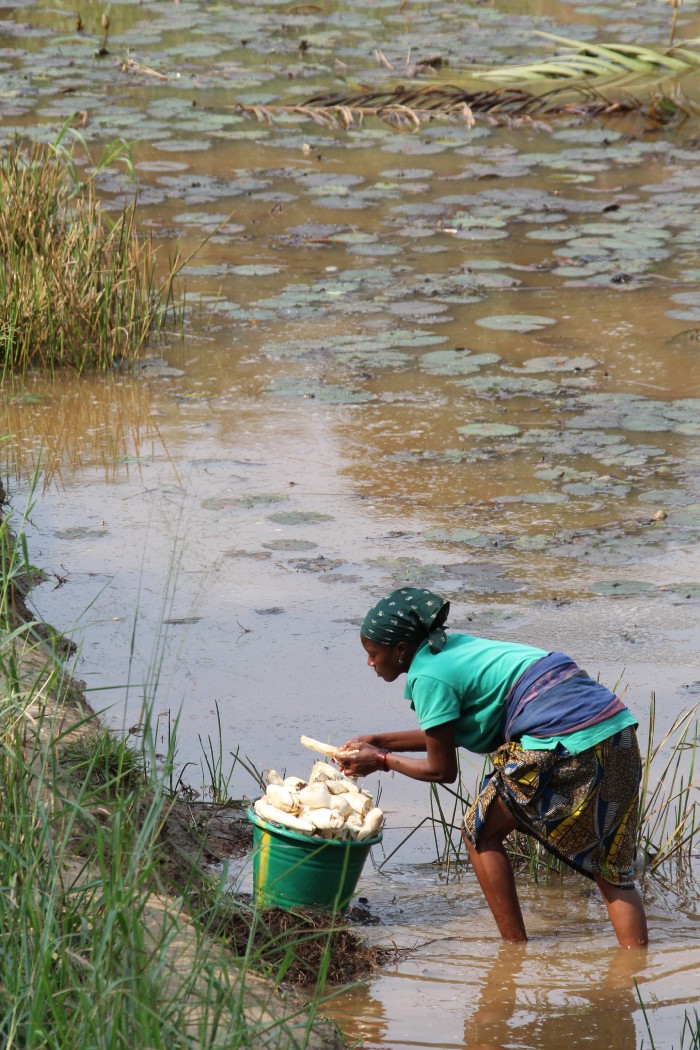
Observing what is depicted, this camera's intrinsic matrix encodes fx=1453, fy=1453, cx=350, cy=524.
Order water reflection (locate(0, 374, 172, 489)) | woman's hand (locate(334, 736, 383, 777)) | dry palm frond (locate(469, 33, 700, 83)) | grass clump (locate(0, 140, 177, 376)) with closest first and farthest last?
1. woman's hand (locate(334, 736, 383, 777))
2. water reflection (locate(0, 374, 172, 489))
3. grass clump (locate(0, 140, 177, 376))
4. dry palm frond (locate(469, 33, 700, 83))

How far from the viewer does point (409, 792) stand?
3801mm

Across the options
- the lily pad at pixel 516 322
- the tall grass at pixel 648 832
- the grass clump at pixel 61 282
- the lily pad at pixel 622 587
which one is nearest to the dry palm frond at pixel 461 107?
the lily pad at pixel 516 322

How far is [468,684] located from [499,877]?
42 centimetres

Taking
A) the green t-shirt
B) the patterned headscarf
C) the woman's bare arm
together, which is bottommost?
the woman's bare arm

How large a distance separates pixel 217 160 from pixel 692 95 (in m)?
4.31

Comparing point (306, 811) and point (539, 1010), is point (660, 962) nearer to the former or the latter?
point (539, 1010)

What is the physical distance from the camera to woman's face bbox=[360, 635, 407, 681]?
317 centimetres

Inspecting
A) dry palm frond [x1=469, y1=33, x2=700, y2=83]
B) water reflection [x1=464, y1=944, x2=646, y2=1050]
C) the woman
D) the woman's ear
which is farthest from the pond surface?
dry palm frond [x1=469, y1=33, x2=700, y2=83]

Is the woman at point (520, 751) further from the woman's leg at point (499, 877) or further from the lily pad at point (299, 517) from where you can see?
the lily pad at point (299, 517)

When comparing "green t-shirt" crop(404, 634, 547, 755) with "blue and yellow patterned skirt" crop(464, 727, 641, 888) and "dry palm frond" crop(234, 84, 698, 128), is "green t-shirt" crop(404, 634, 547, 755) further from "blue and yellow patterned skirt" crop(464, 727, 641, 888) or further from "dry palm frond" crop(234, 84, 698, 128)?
"dry palm frond" crop(234, 84, 698, 128)

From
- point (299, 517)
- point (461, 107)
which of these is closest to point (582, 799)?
point (299, 517)

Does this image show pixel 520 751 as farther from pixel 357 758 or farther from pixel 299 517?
pixel 299 517

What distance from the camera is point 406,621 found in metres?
3.14

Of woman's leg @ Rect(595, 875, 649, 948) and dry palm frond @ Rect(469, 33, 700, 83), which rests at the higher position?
dry palm frond @ Rect(469, 33, 700, 83)
